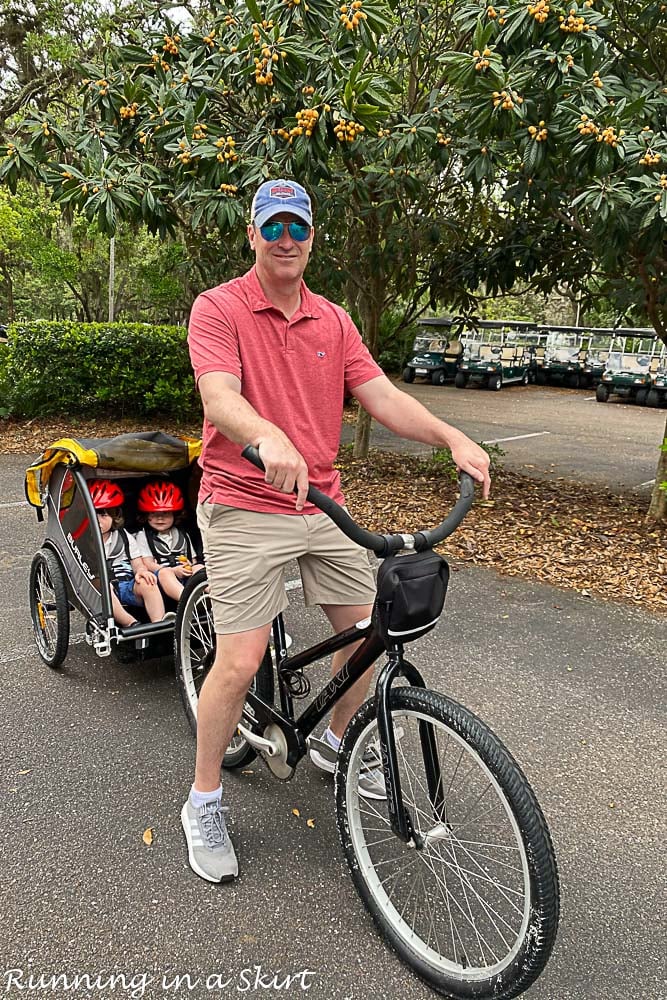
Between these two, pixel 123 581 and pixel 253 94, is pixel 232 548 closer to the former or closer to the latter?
pixel 123 581

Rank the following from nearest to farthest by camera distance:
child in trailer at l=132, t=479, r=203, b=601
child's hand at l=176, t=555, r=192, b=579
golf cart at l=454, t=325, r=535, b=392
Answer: child's hand at l=176, t=555, r=192, b=579 → child in trailer at l=132, t=479, r=203, b=601 → golf cart at l=454, t=325, r=535, b=392

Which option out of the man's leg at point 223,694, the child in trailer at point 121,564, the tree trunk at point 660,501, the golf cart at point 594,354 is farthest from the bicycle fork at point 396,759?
the golf cart at point 594,354

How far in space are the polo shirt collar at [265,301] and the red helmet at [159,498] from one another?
1.79 metres

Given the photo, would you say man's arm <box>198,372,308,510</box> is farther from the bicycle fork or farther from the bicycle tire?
the bicycle tire

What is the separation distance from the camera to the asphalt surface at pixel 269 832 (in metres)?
2.09

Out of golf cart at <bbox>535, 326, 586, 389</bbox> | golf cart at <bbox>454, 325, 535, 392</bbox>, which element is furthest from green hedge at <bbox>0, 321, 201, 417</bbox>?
golf cart at <bbox>535, 326, 586, 389</bbox>

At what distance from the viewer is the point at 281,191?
2203 millimetres

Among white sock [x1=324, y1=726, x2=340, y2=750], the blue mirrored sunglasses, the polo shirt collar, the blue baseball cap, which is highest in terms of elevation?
the blue baseball cap

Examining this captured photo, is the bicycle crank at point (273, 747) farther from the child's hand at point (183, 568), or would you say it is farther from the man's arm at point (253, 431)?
the child's hand at point (183, 568)

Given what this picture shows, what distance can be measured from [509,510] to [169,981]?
5.53 metres

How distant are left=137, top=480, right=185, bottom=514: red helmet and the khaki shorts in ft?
4.89

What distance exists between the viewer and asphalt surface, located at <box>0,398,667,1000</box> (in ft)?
6.86

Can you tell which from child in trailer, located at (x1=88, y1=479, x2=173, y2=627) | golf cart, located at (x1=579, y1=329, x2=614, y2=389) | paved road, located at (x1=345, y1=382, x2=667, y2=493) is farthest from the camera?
golf cart, located at (x1=579, y1=329, x2=614, y2=389)

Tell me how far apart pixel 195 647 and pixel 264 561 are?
1033mm
